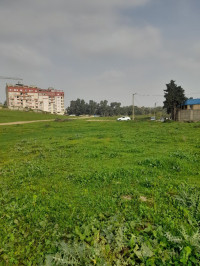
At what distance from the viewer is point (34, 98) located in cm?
13350

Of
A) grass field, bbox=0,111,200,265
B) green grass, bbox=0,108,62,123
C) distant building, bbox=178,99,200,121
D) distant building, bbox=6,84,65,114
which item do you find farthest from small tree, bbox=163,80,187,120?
distant building, bbox=6,84,65,114

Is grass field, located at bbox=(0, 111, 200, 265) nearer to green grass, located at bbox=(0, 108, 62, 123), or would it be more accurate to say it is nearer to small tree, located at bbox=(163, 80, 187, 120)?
small tree, located at bbox=(163, 80, 187, 120)

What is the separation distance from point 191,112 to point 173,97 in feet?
26.6

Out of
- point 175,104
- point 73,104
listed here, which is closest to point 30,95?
point 73,104

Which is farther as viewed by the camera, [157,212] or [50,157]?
[50,157]

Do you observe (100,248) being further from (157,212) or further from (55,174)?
(55,174)

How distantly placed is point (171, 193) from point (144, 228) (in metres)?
1.96

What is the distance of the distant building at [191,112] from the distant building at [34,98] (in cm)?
10386

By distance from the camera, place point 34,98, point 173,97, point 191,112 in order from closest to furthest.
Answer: point 191,112, point 173,97, point 34,98

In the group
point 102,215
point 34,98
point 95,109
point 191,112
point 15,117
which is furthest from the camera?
point 95,109

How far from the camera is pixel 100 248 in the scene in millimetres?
3217

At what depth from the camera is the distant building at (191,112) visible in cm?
3933

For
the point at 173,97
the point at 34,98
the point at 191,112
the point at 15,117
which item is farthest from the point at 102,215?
the point at 34,98

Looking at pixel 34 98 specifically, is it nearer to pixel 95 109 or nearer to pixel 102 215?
pixel 95 109
